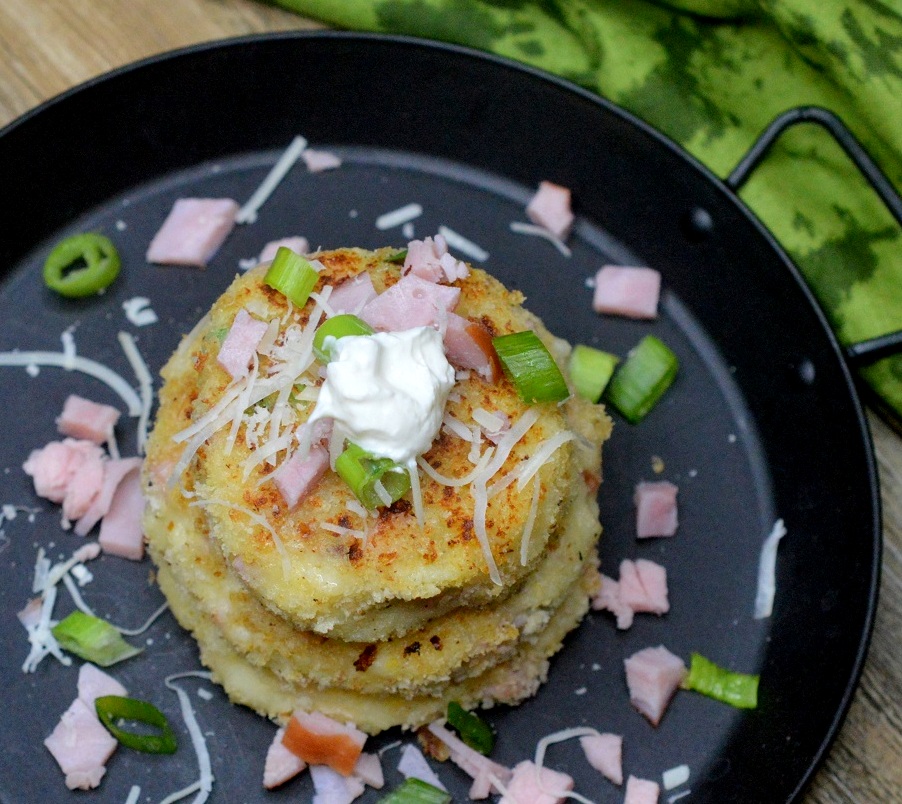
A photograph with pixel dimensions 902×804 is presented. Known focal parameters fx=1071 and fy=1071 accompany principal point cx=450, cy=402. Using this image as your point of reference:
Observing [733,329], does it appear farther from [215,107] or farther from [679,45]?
[215,107]

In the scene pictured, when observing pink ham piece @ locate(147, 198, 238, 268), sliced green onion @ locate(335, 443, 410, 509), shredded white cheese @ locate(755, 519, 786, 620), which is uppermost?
sliced green onion @ locate(335, 443, 410, 509)

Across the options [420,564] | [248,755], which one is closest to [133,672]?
[248,755]

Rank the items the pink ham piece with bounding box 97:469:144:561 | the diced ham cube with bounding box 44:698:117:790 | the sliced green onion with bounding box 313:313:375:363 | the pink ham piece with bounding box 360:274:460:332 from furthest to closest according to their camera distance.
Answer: the pink ham piece with bounding box 97:469:144:561
the diced ham cube with bounding box 44:698:117:790
the pink ham piece with bounding box 360:274:460:332
the sliced green onion with bounding box 313:313:375:363

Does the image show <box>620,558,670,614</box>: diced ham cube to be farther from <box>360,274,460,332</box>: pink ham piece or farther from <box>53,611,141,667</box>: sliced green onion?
<box>53,611,141,667</box>: sliced green onion

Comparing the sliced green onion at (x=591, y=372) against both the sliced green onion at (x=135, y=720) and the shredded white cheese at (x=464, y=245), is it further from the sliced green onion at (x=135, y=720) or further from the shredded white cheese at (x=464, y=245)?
the sliced green onion at (x=135, y=720)

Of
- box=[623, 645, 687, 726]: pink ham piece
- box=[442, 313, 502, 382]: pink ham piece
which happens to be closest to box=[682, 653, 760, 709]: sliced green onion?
box=[623, 645, 687, 726]: pink ham piece
